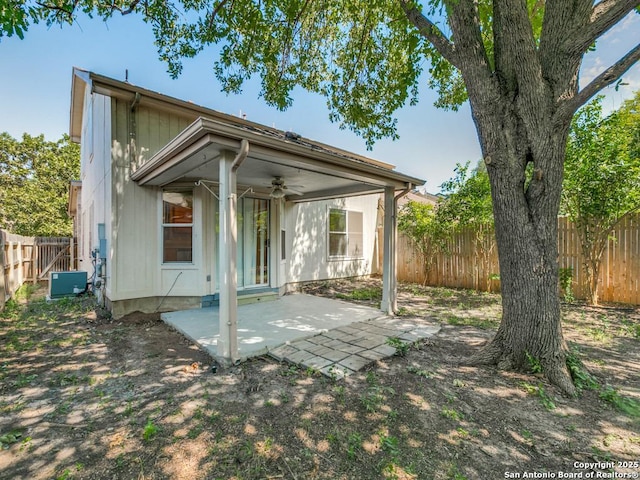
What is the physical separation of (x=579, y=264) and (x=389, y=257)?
453cm

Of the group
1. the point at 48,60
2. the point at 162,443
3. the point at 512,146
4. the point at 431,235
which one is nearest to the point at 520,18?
the point at 512,146

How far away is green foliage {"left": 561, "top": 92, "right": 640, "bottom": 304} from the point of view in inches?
214

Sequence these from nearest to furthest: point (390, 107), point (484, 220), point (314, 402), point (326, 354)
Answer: point (314, 402) → point (326, 354) → point (390, 107) → point (484, 220)

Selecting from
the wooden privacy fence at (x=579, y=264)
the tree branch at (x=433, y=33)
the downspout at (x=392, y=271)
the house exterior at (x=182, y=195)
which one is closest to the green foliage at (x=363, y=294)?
the downspout at (x=392, y=271)

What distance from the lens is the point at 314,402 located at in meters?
2.67

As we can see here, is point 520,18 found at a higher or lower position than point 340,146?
lower

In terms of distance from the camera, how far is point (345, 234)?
1016cm

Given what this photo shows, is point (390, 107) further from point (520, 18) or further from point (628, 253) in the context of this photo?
point (628, 253)

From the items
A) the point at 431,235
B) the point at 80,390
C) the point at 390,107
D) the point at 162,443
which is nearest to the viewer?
the point at 162,443

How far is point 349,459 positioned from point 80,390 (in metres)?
2.81

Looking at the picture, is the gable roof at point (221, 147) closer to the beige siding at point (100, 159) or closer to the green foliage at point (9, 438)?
the beige siding at point (100, 159)

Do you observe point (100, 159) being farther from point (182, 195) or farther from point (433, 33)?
point (433, 33)

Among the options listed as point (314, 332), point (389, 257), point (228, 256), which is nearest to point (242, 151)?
point (228, 256)

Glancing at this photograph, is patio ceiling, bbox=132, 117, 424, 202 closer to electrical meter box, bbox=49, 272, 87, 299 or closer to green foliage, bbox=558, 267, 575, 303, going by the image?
green foliage, bbox=558, 267, 575, 303
